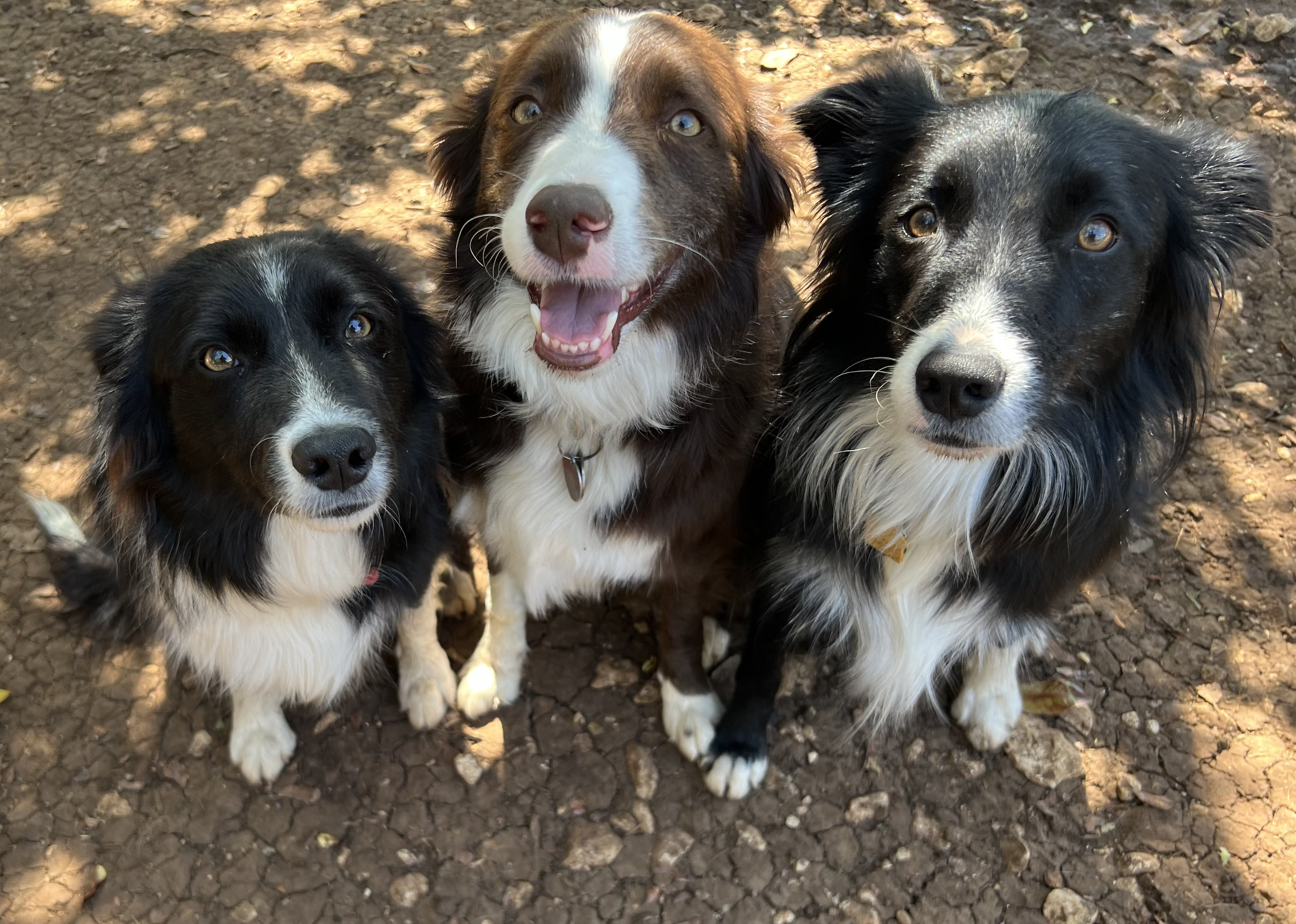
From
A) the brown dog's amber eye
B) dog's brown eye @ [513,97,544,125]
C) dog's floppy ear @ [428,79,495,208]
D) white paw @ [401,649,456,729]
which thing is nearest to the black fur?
dog's floppy ear @ [428,79,495,208]

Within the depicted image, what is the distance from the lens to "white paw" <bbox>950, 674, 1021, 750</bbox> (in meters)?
3.12

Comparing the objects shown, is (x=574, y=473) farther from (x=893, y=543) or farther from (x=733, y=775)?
(x=733, y=775)

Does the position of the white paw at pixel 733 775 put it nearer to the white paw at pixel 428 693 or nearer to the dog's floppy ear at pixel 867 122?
the white paw at pixel 428 693

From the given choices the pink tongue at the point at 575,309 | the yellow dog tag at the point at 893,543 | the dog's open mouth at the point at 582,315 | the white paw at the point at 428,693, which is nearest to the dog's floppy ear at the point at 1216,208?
the yellow dog tag at the point at 893,543

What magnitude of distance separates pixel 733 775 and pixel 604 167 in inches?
79.8

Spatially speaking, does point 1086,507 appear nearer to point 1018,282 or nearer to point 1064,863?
point 1018,282

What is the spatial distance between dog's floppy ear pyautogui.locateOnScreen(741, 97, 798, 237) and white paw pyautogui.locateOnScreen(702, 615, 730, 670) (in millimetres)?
1504

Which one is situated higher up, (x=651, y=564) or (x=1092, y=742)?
(x=651, y=564)

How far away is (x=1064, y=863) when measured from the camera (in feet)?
9.61

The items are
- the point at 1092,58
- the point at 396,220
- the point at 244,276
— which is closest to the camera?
the point at 244,276

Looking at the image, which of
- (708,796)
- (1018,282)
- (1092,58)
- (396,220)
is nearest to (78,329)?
(396,220)

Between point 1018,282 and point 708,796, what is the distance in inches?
78.0

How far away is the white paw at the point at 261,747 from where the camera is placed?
3.05m

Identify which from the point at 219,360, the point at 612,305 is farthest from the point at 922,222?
the point at 219,360
